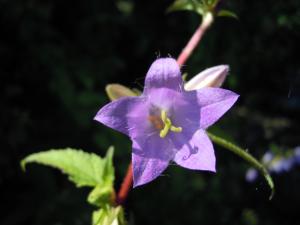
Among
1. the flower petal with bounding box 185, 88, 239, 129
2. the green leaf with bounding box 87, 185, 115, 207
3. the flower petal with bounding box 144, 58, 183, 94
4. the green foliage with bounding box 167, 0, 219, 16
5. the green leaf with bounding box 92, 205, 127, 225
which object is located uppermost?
the green foliage with bounding box 167, 0, 219, 16

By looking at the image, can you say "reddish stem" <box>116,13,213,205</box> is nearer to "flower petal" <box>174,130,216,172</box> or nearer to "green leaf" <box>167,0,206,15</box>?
"green leaf" <box>167,0,206,15</box>

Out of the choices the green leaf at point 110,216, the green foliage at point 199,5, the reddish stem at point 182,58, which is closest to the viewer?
the green leaf at point 110,216

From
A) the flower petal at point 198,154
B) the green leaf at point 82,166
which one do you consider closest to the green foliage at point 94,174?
the green leaf at point 82,166

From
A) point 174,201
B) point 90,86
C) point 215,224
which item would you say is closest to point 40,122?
point 90,86

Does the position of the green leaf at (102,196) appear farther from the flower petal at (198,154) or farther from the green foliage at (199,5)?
the green foliage at (199,5)

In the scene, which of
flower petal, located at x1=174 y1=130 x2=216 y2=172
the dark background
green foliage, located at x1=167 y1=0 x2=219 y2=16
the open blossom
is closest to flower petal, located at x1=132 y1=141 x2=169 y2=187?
the open blossom

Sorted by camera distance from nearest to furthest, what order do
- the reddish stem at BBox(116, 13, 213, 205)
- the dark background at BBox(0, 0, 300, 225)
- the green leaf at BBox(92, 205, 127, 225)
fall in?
the green leaf at BBox(92, 205, 127, 225) → the reddish stem at BBox(116, 13, 213, 205) → the dark background at BBox(0, 0, 300, 225)

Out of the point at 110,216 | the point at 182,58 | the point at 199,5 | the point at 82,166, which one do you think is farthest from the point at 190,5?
the point at 110,216
